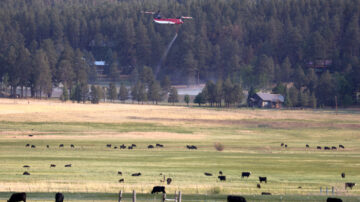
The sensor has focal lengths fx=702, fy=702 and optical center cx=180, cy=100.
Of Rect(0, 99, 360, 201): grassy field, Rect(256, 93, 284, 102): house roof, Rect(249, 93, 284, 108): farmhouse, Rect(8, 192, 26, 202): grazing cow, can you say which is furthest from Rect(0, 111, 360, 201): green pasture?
Rect(256, 93, 284, 102): house roof

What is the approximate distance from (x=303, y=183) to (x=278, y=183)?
1.55m

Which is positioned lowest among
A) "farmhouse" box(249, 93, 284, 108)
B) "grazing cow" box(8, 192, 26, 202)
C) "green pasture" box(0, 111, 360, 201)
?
"green pasture" box(0, 111, 360, 201)

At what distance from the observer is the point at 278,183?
139ft

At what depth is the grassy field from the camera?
4053 cm

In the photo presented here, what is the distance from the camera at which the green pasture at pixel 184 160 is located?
38344 millimetres

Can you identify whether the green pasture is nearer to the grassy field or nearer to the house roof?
the grassy field

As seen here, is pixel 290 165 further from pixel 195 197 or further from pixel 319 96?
pixel 319 96

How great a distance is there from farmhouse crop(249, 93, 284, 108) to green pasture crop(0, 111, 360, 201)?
4640 centimetres

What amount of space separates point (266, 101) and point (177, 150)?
84.5 meters

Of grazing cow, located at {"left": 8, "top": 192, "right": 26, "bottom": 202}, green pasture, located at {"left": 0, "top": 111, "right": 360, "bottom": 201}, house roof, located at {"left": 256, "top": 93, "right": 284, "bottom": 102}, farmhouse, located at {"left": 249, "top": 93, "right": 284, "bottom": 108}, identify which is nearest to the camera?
grazing cow, located at {"left": 8, "top": 192, "right": 26, "bottom": 202}

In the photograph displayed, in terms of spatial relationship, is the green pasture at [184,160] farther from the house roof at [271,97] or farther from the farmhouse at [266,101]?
the house roof at [271,97]

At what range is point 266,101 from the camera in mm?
153000

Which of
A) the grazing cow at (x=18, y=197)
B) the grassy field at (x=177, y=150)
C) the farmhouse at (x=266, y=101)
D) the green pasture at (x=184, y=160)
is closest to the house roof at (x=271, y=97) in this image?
the farmhouse at (x=266, y=101)


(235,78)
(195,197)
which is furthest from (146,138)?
(235,78)
